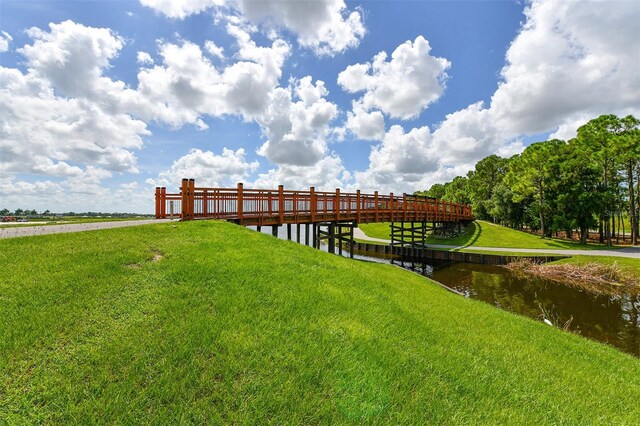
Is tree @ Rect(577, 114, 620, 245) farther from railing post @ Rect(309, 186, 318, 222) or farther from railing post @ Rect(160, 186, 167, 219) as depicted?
railing post @ Rect(160, 186, 167, 219)

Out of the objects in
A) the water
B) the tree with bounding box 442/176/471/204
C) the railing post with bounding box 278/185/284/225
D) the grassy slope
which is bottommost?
the water

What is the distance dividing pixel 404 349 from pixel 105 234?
28.5 feet

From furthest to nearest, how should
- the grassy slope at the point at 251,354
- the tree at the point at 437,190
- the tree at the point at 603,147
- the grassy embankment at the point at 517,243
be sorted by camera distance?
1. the tree at the point at 437,190
2. the tree at the point at 603,147
3. the grassy embankment at the point at 517,243
4. the grassy slope at the point at 251,354

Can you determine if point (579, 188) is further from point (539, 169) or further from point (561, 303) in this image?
point (561, 303)

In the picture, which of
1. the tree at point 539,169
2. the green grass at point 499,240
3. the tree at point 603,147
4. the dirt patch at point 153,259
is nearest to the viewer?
the dirt patch at point 153,259

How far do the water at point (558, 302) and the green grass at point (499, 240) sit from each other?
33.4ft

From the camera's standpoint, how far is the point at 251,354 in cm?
371

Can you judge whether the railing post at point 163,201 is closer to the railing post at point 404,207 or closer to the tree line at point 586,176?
the railing post at point 404,207

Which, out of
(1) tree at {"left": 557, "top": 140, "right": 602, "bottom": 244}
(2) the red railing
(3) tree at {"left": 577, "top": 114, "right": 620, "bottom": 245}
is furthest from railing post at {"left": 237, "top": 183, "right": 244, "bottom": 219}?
(3) tree at {"left": 577, "top": 114, "right": 620, "bottom": 245}

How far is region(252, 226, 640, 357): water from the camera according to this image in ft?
36.9

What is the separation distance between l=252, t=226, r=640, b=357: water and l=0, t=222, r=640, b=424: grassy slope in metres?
6.30

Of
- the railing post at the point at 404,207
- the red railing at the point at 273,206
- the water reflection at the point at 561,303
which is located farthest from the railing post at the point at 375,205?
the water reflection at the point at 561,303

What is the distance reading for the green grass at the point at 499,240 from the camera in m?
29.6

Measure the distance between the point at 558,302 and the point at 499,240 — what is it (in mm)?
21133
